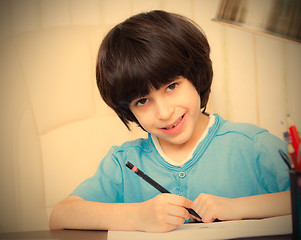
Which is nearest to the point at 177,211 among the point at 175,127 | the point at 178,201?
the point at 178,201

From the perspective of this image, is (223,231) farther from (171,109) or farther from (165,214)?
(171,109)

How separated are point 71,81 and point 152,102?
0.38 metres

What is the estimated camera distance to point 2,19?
96cm

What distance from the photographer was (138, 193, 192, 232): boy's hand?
1.77ft

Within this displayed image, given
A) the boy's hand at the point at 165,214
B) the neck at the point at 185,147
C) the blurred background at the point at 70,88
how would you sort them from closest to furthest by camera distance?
the boy's hand at the point at 165,214 < the neck at the point at 185,147 < the blurred background at the point at 70,88

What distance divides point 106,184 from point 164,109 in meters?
0.24

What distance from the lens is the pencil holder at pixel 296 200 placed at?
41 cm

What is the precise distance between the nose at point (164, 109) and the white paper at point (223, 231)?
194 mm

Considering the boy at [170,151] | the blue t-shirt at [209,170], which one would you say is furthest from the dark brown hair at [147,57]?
the blue t-shirt at [209,170]

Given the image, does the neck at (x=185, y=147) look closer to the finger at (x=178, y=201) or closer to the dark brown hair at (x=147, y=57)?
the dark brown hair at (x=147, y=57)

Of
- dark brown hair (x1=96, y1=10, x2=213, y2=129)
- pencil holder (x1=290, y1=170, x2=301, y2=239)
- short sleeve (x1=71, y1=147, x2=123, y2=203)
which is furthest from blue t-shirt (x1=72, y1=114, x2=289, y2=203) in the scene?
pencil holder (x1=290, y1=170, x2=301, y2=239)

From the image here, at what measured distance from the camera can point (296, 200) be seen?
410 millimetres

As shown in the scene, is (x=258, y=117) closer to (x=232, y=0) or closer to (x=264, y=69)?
(x=264, y=69)

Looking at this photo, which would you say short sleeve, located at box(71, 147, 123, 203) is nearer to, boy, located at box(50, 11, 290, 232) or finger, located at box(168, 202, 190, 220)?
boy, located at box(50, 11, 290, 232)
